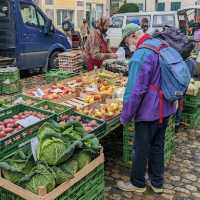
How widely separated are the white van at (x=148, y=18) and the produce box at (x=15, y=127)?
35.7 ft

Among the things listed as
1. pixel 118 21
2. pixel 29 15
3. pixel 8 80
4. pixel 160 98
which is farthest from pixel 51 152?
pixel 118 21

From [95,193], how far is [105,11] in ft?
96.0

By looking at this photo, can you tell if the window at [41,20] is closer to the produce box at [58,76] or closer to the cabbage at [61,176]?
the produce box at [58,76]

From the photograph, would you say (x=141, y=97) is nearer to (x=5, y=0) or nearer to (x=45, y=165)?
(x=45, y=165)

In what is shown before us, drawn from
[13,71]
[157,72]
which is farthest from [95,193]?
[13,71]

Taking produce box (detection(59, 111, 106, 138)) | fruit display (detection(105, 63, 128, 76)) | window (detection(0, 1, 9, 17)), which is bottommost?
produce box (detection(59, 111, 106, 138))

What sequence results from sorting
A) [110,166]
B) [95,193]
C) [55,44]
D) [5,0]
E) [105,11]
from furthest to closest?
[105,11] → [55,44] → [5,0] → [110,166] → [95,193]

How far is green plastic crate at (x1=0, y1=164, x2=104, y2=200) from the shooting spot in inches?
109

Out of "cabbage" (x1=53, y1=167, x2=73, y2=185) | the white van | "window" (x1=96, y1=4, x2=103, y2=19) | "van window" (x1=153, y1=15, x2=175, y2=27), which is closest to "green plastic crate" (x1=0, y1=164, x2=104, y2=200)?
"cabbage" (x1=53, y1=167, x2=73, y2=185)

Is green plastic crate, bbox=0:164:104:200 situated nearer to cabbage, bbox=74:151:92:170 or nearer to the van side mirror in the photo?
cabbage, bbox=74:151:92:170

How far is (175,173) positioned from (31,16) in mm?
7305

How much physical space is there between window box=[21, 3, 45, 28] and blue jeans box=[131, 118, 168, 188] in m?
7.16

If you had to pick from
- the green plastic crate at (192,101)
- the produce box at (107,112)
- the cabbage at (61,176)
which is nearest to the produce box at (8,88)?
the produce box at (107,112)

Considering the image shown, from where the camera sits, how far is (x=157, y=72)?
3367 millimetres
